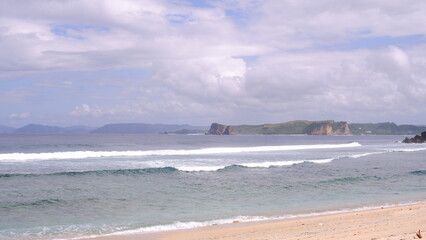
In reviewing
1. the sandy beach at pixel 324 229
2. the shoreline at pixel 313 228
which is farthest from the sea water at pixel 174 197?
the sandy beach at pixel 324 229

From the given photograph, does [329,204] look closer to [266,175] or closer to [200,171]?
[266,175]

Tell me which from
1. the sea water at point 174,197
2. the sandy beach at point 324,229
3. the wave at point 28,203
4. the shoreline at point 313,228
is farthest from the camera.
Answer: the wave at point 28,203

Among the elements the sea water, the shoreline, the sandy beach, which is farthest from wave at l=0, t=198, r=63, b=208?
the sandy beach

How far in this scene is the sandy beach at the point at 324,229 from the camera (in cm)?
979

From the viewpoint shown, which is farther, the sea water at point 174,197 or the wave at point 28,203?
the wave at point 28,203

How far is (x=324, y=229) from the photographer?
11.0m

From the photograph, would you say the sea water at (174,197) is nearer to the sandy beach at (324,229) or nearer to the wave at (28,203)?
the wave at (28,203)

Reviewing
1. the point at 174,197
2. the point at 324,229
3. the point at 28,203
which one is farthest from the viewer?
the point at 174,197

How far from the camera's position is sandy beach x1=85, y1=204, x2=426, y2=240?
9.79 m

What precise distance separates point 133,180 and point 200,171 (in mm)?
6074

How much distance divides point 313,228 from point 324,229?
21.1 inches

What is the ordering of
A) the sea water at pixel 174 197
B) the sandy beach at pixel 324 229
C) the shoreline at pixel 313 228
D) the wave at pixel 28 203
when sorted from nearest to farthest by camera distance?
the sandy beach at pixel 324 229, the shoreline at pixel 313 228, the sea water at pixel 174 197, the wave at pixel 28 203

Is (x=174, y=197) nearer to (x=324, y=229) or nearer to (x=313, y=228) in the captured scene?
(x=313, y=228)

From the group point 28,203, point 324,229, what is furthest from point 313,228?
point 28,203
